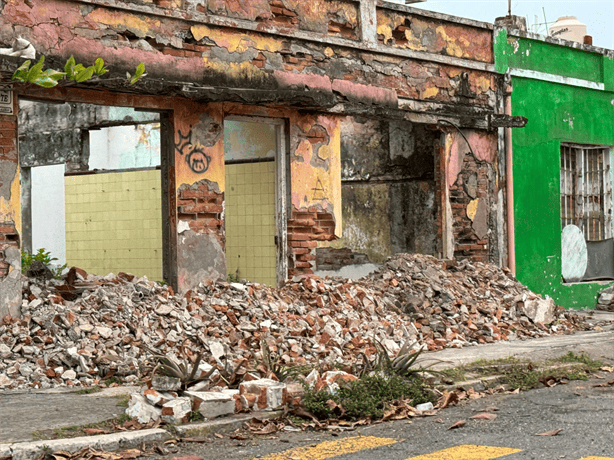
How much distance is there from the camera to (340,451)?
20.2ft

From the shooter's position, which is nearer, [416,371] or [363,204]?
[416,371]

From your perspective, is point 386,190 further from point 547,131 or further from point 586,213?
point 586,213

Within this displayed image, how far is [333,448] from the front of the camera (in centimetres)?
625

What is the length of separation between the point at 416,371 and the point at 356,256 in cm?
989

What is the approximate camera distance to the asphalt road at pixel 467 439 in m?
5.90

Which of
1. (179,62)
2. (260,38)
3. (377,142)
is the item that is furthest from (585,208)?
(179,62)

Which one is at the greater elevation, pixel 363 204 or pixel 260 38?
pixel 260 38

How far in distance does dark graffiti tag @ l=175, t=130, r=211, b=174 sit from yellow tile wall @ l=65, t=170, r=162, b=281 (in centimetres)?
404

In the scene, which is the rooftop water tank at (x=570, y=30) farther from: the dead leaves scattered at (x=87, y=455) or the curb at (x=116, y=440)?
the dead leaves scattered at (x=87, y=455)

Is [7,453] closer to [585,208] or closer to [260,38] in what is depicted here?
[260,38]

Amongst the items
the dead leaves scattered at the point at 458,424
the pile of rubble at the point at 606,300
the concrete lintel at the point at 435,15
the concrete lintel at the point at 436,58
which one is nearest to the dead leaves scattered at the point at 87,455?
the dead leaves scattered at the point at 458,424

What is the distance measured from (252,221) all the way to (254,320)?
3679mm

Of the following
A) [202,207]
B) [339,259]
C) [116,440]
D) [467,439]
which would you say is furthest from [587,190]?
[116,440]

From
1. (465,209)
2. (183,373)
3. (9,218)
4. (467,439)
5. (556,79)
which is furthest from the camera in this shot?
(556,79)
